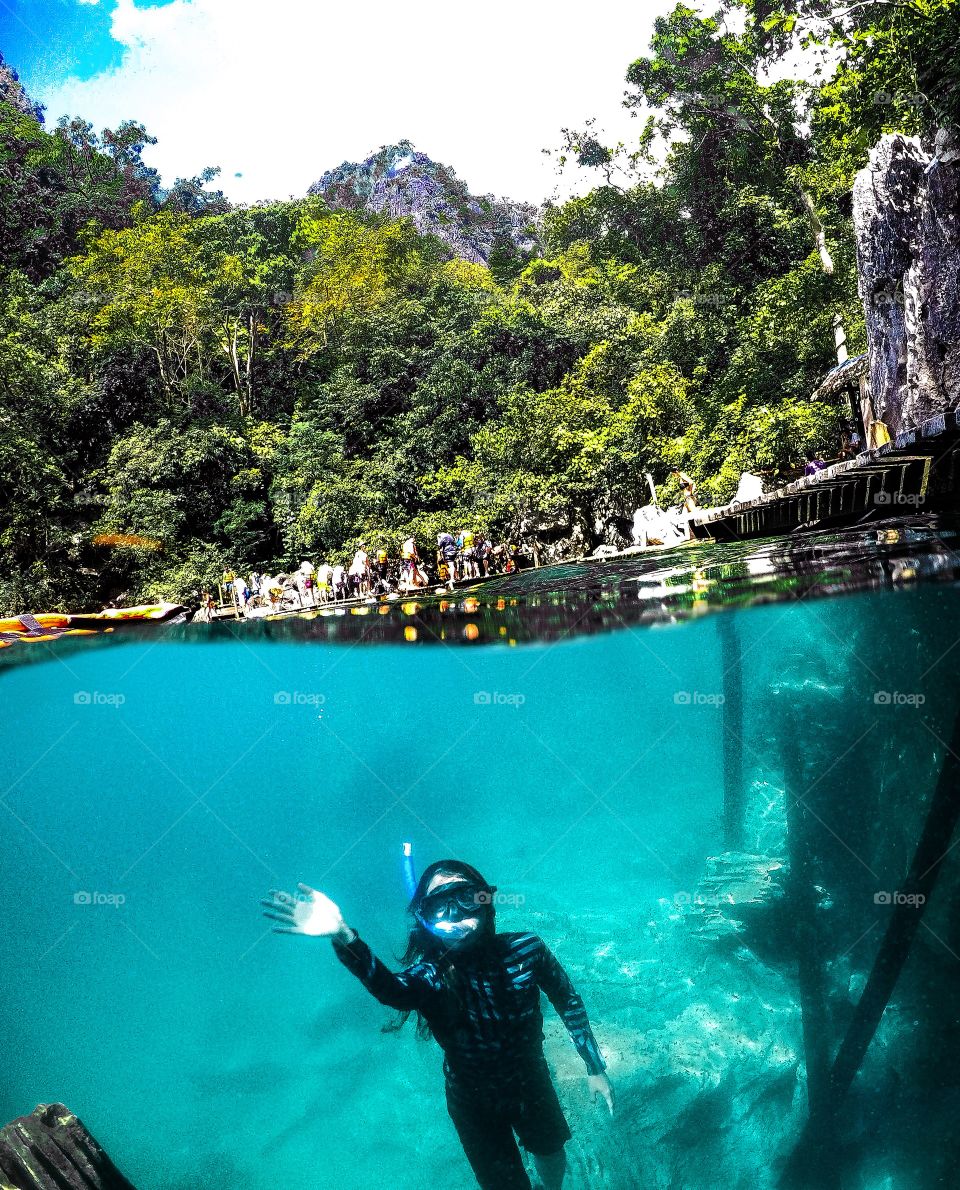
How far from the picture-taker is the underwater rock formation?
296 inches

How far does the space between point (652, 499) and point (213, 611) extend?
13440 mm

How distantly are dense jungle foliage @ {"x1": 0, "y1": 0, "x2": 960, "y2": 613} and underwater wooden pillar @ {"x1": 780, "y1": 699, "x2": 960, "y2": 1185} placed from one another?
13.9 metres

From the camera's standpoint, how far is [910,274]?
12930 mm

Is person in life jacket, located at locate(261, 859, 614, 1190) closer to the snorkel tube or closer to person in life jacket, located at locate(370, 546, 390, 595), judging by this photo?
the snorkel tube

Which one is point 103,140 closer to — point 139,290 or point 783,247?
point 139,290

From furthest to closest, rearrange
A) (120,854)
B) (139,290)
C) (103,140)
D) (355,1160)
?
(103,140)
(120,854)
(139,290)
(355,1160)

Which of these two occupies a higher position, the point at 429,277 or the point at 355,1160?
the point at 429,277

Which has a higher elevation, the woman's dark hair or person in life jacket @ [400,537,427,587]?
person in life jacket @ [400,537,427,587]

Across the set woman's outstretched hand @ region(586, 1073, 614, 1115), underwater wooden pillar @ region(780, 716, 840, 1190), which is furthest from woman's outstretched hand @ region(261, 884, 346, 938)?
underwater wooden pillar @ region(780, 716, 840, 1190)

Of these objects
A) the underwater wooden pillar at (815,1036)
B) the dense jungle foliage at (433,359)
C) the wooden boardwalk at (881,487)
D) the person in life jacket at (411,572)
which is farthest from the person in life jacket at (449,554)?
the underwater wooden pillar at (815,1036)

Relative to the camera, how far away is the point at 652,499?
78.9 ft

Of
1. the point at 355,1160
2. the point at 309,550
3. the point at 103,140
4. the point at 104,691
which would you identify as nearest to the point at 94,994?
the point at 104,691

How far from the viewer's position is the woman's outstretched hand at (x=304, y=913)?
556cm

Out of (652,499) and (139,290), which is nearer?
(652,499)
